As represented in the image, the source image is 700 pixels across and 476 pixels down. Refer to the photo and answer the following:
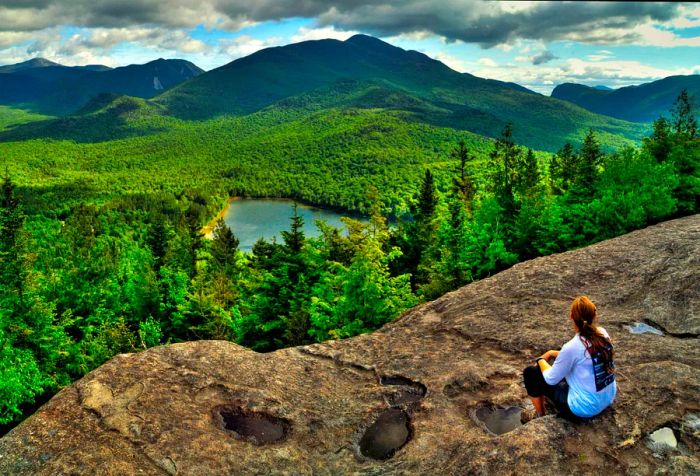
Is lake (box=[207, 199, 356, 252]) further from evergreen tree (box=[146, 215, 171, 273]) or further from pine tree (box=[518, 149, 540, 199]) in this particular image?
pine tree (box=[518, 149, 540, 199])

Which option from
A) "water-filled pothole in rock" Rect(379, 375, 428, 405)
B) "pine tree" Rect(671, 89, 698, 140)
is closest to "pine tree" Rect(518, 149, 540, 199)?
"pine tree" Rect(671, 89, 698, 140)

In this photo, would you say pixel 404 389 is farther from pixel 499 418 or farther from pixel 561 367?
pixel 561 367

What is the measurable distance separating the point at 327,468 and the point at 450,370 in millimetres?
3794

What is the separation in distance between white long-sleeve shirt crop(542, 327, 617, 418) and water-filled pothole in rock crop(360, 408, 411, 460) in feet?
9.64

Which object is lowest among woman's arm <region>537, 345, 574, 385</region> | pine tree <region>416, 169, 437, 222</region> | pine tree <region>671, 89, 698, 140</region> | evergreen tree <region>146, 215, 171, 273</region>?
evergreen tree <region>146, 215, 171, 273</region>

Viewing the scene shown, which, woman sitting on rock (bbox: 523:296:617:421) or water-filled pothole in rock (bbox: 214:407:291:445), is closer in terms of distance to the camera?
woman sitting on rock (bbox: 523:296:617:421)

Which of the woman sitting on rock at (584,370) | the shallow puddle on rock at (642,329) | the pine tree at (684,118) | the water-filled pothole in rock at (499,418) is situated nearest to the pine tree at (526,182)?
the pine tree at (684,118)

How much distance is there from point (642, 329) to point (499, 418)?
16.0 ft

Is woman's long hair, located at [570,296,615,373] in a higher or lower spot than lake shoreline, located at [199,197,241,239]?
higher

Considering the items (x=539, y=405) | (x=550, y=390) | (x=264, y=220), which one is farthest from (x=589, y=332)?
(x=264, y=220)

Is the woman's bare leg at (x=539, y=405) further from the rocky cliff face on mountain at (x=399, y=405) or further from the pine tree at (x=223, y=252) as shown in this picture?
the pine tree at (x=223, y=252)

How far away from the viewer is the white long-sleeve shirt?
7247 millimetres

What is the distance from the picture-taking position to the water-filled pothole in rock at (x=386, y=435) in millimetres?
8383

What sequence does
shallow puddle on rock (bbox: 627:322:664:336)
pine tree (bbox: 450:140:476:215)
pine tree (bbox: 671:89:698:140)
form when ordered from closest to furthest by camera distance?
1. shallow puddle on rock (bbox: 627:322:664:336)
2. pine tree (bbox: 671:89:698:140)
3. pine tree (bbox: 450:140:476:215)
